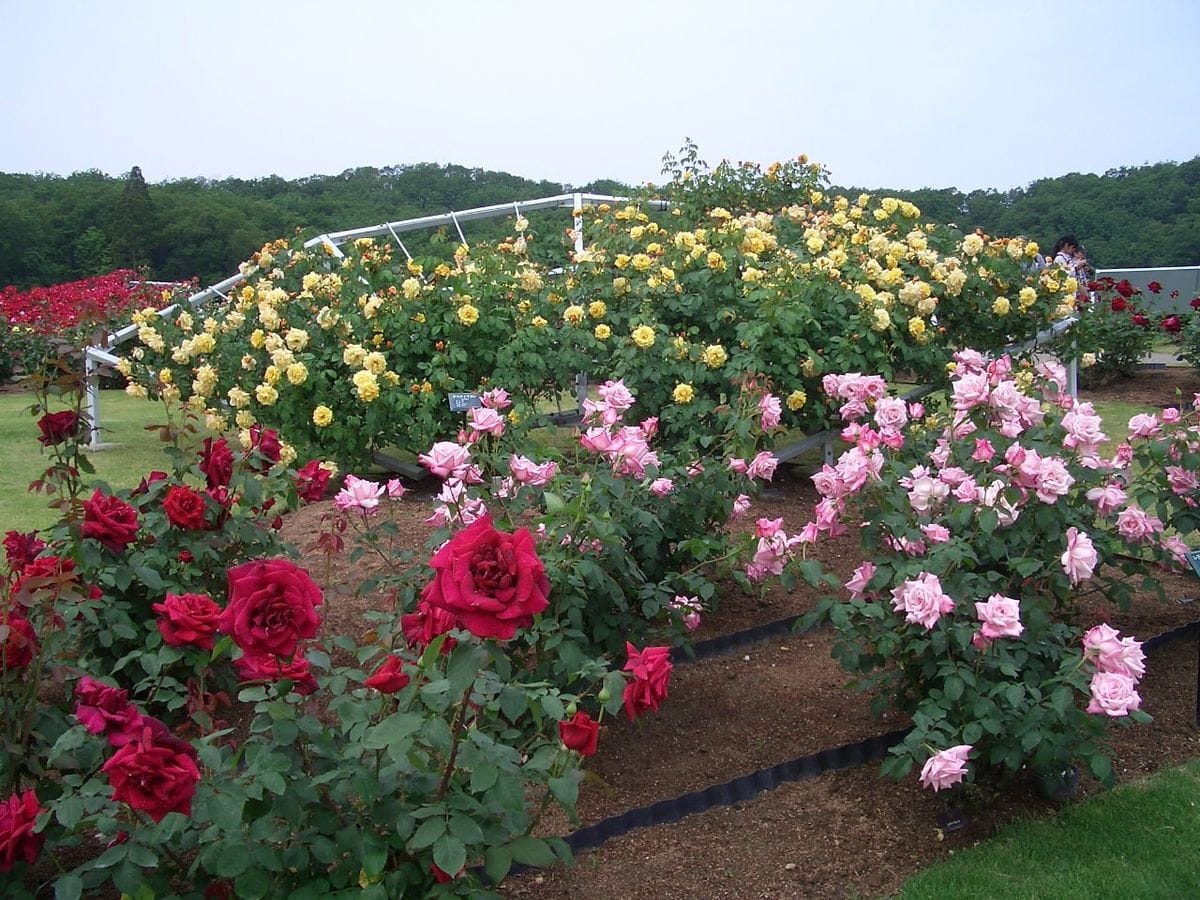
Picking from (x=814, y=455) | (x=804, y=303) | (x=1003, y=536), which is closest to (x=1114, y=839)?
(x=1003, y=536)

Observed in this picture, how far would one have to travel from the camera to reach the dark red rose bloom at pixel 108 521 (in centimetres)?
268

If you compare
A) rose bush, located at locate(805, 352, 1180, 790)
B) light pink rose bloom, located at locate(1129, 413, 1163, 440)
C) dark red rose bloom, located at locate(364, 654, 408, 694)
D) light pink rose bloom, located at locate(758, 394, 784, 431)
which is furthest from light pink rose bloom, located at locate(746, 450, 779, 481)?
dark red rose bloom, located at locate(364, 654, 408, 694)

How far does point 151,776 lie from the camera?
1.66 metres

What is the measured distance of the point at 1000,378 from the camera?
3.22 metres

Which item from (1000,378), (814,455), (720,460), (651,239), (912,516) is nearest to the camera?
(912,516)

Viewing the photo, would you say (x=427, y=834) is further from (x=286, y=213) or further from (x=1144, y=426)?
(x=286, y=213)

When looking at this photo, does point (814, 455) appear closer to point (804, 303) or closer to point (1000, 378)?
point (804, 303)

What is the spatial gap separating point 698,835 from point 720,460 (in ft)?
4.04

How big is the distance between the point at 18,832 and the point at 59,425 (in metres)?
1.09

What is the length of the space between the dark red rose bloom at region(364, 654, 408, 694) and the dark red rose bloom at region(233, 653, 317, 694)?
0.49ft

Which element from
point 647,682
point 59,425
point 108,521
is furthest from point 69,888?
point 59,425

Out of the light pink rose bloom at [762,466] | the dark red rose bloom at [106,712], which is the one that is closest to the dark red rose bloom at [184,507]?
the dark red rose bloom at [106,712]

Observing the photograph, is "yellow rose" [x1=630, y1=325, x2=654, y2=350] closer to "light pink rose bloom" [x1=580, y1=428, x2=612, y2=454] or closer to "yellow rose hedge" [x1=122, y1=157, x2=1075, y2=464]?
Answer: "yellow rose hedge" [x1=122, y1=157, x2=1075, y2=464]

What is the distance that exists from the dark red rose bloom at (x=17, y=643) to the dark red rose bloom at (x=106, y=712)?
24cm
